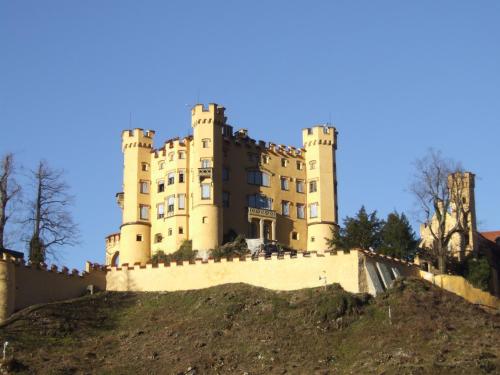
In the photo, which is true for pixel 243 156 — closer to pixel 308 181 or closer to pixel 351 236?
pixel 308 181

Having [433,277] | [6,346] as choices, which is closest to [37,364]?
Answer: [6,346]

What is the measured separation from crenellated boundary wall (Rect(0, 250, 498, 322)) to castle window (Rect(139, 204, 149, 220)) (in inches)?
761

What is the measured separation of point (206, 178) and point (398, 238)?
1741cm

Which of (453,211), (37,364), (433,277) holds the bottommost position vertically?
(37,364)

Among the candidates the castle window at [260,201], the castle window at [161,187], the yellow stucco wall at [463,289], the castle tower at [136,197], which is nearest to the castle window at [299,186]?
the castle window at [260,201]

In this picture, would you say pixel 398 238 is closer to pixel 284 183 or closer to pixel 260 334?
pixel 284 183

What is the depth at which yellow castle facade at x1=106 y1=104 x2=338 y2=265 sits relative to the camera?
104 metres

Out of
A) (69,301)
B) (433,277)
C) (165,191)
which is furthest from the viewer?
(165,191)

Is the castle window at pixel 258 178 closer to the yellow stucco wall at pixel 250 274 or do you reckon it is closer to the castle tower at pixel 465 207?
the castle tower at pixel 465 207

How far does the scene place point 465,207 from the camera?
352ft

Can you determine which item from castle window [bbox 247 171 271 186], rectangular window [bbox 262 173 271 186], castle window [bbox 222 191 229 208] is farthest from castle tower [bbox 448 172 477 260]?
castle window [bbox 222 191 229 208]

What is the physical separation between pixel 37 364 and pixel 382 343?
63.9 ft

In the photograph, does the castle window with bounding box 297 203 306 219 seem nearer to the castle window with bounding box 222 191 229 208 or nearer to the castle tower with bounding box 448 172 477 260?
the castle window with bounding box 222 191 229 208

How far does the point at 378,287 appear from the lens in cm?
8144
